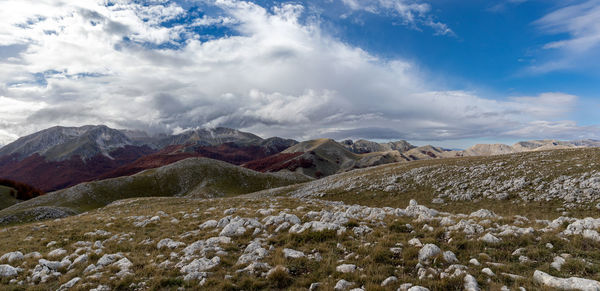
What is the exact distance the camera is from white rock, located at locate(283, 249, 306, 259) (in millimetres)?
9781

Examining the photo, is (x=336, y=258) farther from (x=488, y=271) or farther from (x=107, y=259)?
(x=107, y=259)

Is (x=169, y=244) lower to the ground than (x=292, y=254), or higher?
lower

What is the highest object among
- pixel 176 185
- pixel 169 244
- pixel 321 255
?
pixel 321 255

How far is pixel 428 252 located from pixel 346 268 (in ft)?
10.3

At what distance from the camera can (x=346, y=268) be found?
844 cm

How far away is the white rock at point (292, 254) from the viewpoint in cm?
978

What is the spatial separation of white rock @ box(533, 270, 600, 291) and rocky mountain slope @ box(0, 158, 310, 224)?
3310 inches

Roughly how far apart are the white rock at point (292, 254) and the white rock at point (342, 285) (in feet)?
8.49

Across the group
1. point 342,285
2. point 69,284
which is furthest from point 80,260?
point 342,285

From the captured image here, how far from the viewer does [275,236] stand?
12.5 meters

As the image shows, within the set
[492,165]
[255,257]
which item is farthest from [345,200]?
[255,257]

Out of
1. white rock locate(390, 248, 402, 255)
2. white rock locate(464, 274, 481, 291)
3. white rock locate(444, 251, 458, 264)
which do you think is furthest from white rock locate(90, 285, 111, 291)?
white rock locate(444, 251, 458, 264)

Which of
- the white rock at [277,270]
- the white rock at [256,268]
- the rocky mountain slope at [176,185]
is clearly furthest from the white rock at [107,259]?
the rocky mountain slope at [176,185]

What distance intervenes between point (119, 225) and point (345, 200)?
31136 mm
